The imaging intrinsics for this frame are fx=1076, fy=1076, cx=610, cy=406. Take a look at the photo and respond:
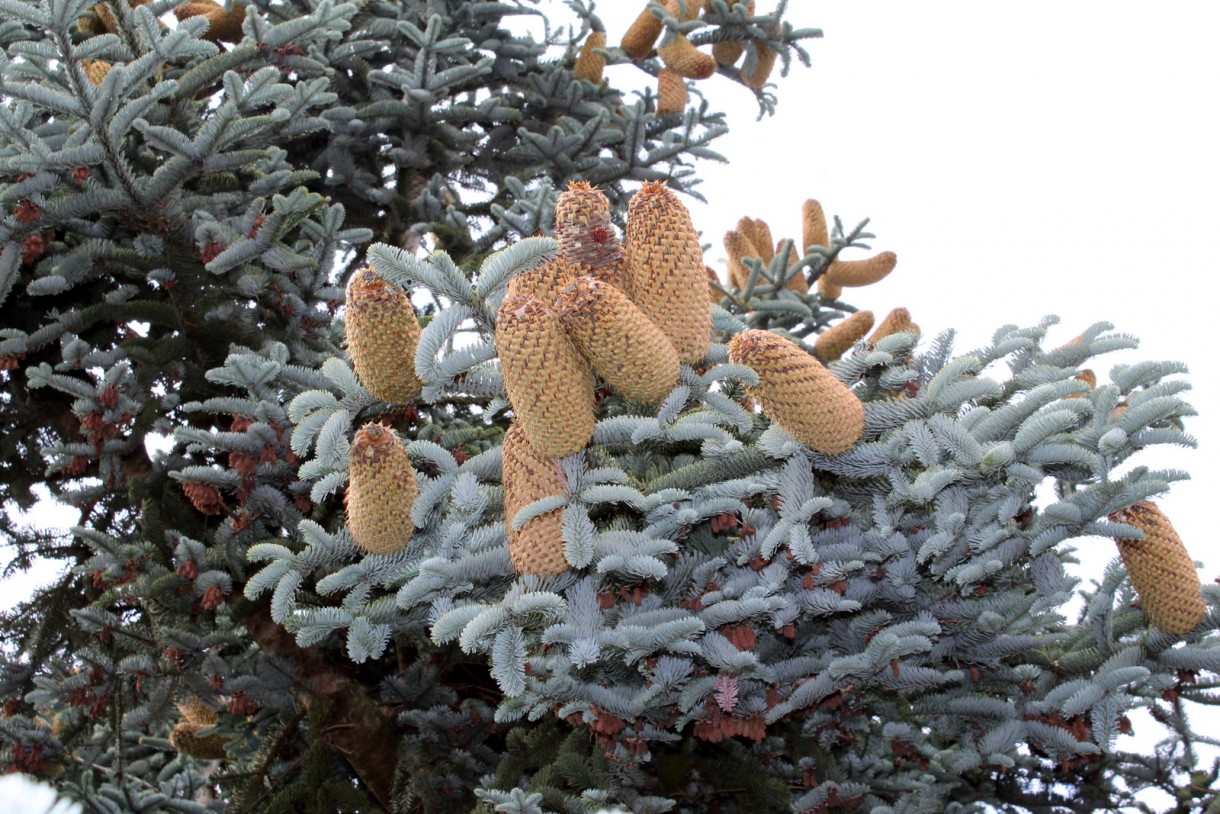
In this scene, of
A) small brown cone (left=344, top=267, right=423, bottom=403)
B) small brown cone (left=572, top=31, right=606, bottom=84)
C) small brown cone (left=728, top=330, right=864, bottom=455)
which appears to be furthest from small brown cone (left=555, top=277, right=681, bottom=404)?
small brown cone (left=572, top=31, right=606, bottom=84)

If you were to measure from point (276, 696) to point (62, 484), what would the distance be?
0.91m

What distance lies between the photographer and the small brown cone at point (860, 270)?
3689mm

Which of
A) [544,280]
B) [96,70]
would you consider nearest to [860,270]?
[544,280]

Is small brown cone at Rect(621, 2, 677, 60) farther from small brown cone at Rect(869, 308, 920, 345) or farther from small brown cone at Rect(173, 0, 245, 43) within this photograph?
small brown cone at Rect(869, 308, 920, 345)

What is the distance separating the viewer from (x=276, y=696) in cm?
278

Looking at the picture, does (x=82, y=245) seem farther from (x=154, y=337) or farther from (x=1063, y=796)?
(x=1063, y=796)

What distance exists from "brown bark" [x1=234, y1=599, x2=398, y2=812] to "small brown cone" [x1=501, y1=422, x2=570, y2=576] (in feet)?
4.47

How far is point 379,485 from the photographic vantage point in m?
1.61

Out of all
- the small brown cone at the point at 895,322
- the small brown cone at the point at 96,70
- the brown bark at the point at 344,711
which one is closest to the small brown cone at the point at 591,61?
the small brown cone at the point at 96,70

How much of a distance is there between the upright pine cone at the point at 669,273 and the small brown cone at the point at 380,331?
0.35 metres

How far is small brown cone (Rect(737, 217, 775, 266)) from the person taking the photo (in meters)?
3.84

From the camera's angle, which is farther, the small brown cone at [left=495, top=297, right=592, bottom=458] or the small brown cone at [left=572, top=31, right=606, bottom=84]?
the small brown cone at [left=572, top=31, right=606, bottom=84]

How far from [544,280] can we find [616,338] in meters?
0.23

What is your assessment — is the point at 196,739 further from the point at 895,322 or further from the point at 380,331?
the point at 895,322
